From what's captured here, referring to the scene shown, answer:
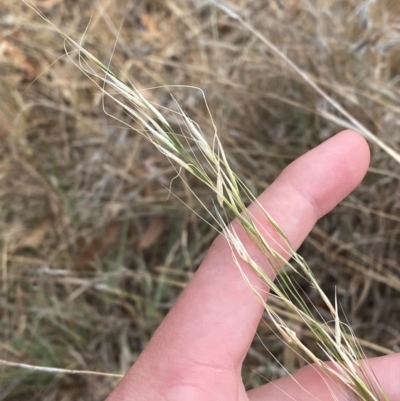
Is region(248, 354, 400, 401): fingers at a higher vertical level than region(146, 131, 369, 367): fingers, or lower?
lower

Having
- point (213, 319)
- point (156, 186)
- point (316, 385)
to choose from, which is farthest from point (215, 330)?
point (156, 186)

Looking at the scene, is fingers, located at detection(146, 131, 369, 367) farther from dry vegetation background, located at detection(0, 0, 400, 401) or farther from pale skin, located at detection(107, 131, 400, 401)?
dry vegetation background, located at detection(0, 0, 400, 401)

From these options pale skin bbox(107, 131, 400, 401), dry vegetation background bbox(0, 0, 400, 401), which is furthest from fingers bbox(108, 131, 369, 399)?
dry vegetation background bbox(0, 0, 400, 401)

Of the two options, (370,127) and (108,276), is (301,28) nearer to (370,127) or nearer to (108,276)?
(370,127)

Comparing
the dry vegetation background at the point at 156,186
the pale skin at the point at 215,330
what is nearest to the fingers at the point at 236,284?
the pale skin at the point at 215,330

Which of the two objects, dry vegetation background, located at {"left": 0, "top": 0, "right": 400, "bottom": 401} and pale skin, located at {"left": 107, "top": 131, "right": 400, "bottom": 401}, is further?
dry vegetation background, located at {"left": 0, "top": 0, "right": 400, "bottom": 401}

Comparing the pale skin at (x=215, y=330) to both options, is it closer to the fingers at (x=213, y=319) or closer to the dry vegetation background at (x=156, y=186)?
the fingers at (x=213, y=319)

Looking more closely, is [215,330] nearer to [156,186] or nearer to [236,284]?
[236,284]
